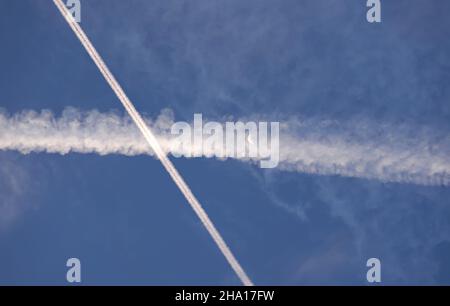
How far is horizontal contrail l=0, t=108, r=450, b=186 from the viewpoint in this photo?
17594 millimetres

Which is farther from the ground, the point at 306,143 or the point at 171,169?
the point at 306,143

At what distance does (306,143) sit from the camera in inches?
706

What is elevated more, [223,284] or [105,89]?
[105,89]

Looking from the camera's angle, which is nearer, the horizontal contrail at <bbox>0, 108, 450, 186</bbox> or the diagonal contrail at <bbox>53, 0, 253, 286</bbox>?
the horizontal contrail at <bbox>0, 108, 450, 186</bbox>

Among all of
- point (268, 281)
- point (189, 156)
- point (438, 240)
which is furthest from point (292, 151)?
point (438, 240)

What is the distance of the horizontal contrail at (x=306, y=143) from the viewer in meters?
17.6

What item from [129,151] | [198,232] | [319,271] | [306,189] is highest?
[129,151]

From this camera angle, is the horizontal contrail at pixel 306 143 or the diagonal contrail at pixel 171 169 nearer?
the horizontal contrail at pixel 306 143

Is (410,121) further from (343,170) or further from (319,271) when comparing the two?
(319,271)

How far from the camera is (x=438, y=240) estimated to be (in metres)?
18.3

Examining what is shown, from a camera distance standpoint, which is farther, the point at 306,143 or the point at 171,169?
the point at 171,169
